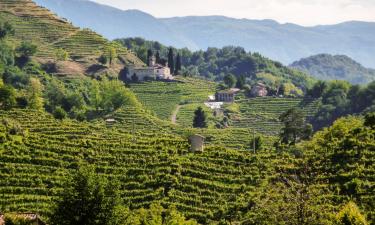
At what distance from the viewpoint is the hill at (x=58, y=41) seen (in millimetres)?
99250

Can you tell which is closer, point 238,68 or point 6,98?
point 6,98

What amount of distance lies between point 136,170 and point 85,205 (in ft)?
42.2

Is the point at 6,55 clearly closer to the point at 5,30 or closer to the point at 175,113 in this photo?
A: the point at 5,30

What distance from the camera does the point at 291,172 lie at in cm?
3766

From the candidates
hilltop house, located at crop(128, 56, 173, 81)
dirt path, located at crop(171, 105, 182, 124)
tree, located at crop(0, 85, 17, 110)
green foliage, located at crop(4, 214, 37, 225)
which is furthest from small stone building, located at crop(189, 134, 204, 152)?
hilltop house, located at crop(128, 56, 173, 81)

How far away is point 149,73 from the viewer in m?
106

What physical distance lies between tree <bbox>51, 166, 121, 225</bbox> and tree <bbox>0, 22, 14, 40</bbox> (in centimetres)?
8142

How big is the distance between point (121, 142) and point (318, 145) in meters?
14.1

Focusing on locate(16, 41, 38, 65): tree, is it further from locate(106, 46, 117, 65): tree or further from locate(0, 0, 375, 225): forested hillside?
locate(0, 0, 375, 225): forested hillside

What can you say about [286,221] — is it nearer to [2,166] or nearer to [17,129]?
[2,166]

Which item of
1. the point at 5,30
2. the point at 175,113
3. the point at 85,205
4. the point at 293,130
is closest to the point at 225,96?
the point at 175,113

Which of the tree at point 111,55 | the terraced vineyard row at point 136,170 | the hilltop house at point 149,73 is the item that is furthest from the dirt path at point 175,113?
the terraced vineyard row at point 136,170

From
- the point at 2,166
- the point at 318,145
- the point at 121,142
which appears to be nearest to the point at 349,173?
the point at 318,145

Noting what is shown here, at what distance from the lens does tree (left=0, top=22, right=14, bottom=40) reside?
336 feet
